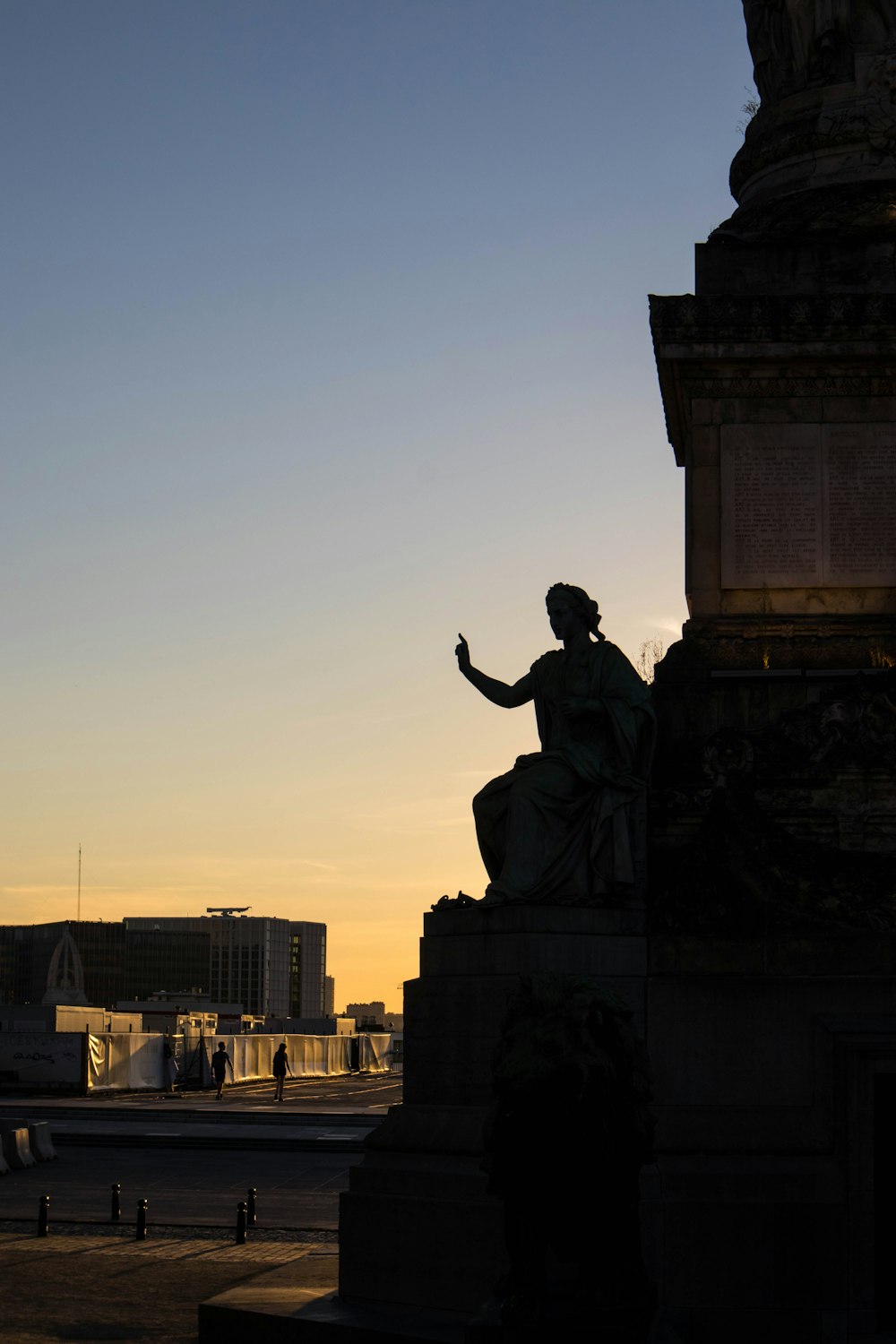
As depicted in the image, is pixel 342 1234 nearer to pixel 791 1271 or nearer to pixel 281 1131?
→ pixel 791 1271

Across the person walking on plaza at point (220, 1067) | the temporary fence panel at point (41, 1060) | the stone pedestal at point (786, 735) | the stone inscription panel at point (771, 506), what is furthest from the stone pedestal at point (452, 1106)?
the temporary fence panel at point (41, 1060)

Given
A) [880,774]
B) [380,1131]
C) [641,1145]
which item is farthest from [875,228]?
[641,1145]

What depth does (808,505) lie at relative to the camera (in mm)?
19047

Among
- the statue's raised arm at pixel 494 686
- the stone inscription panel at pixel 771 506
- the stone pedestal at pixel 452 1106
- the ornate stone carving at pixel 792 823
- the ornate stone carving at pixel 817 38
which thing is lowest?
the stone pedestal at pixel 452 1106

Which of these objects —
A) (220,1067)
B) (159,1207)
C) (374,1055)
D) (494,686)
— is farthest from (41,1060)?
(494,686)

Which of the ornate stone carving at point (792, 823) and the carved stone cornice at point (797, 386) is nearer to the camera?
the ornate stone carving at point (792, 823)

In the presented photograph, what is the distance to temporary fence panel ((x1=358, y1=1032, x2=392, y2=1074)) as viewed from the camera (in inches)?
3639

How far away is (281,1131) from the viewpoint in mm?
39094

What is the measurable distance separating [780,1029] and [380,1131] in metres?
3.39

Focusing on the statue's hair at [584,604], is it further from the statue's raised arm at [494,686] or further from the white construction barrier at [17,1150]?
the white construction barrier at [17,1150]

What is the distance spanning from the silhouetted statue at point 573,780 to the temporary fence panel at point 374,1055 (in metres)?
75.8

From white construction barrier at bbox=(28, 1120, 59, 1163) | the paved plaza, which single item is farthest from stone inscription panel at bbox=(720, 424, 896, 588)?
white construction barrier at bbox=(28, 1120, 59, 1163)

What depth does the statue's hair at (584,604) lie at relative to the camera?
17094 millimetres

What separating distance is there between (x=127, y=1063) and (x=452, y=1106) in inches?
1787
